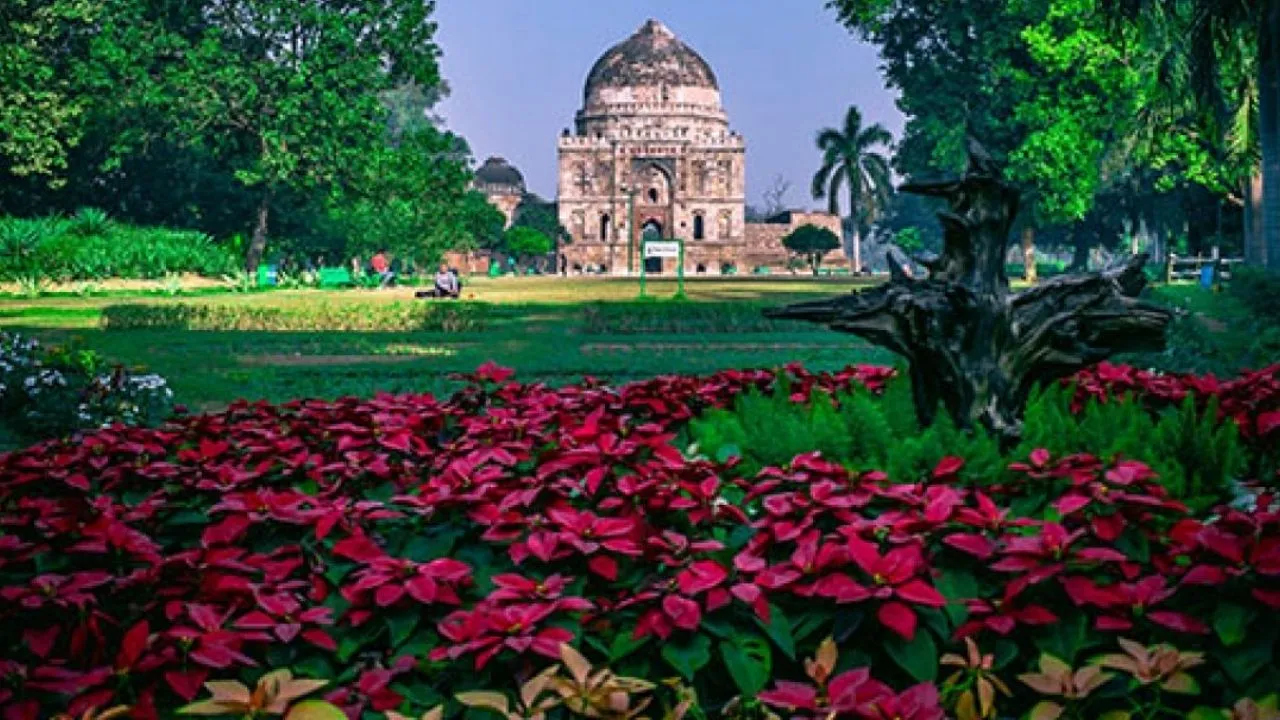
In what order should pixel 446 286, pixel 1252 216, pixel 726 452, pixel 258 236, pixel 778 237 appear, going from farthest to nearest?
pixel 778 237
pixel 258 236
pixel 446 286
pixel 1252 216
pixel 726 452

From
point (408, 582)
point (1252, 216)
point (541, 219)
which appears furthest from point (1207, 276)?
point (541, 219)

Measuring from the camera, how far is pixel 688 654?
2627 mm

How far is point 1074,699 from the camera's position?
2.40 m

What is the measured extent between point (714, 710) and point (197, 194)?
1593 inches

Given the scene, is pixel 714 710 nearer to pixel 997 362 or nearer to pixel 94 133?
pixel 997 362

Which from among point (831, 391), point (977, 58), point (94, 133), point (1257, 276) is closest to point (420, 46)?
point (94, 133)

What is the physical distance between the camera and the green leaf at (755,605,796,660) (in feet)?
8.65

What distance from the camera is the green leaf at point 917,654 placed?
8.52 ft

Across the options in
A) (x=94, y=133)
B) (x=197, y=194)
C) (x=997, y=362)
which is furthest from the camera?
(x=197, y=194)

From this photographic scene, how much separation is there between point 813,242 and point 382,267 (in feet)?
95.0

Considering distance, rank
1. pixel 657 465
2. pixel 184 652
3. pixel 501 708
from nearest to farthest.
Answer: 1. pixel 501 708
2. pixel 184 652
3. pixel 657 465

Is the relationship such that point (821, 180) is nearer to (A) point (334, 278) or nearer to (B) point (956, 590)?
(A) point (334, 278)

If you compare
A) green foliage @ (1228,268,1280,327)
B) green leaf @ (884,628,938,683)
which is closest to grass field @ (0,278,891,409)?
green foliage @ (1228,268,1280,327)

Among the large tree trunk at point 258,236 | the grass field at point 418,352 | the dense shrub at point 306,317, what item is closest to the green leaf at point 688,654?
the grass field at point 418,352
